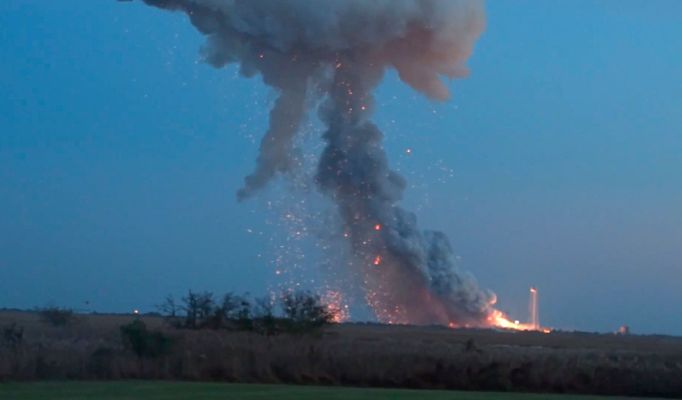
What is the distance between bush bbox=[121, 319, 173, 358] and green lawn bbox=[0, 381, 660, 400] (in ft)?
12.7

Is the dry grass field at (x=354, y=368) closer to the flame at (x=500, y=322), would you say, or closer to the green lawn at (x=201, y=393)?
Result: the green lawn at (x=201, y=393)

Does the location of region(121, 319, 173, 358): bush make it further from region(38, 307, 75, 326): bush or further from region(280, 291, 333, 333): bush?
region(38, 307, 75, 326): bush

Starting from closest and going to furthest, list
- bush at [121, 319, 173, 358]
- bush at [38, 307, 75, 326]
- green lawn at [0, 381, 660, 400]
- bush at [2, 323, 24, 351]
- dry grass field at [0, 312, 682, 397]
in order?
green lawn at [0, 381, 660, 400] → dry grass field at [0, 312, 682, 397] → bush at [2, 323, 24, 351] → bush at [121, 319, 173, 358] → bush at [38, 307, 75, 326]

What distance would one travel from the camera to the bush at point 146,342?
33750mm

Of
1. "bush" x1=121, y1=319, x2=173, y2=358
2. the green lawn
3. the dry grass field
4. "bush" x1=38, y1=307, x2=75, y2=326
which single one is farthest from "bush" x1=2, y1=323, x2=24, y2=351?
"bush" x1=38, y1=307, x2=75, y2=326

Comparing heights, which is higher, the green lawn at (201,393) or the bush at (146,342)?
the bush at (146,342)

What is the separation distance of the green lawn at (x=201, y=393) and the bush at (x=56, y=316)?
134 feet

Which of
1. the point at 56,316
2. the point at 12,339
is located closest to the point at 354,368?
the point at 12,339

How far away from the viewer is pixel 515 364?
34750 millimetres

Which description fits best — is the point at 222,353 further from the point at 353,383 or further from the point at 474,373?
the point at 474,373

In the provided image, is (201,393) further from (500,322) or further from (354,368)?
(500,322)

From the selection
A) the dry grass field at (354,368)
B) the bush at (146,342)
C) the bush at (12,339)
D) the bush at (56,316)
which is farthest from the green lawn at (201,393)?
the bush at (56,316)

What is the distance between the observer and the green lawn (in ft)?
82.3

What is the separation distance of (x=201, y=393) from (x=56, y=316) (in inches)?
1849
